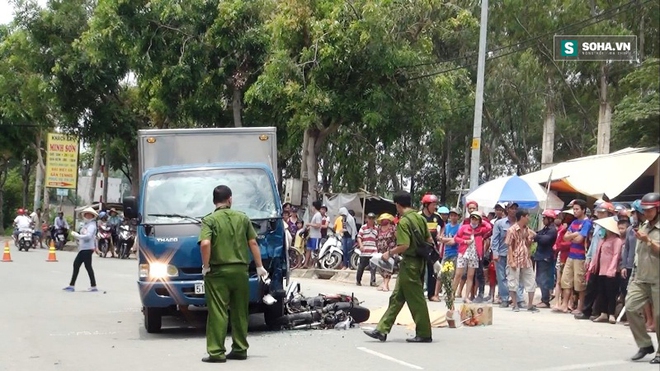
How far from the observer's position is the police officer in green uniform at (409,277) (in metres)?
10.8

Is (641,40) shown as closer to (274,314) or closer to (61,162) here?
(274,314)

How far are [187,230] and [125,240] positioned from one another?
20948mm

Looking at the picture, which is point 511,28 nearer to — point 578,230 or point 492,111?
point 492,111

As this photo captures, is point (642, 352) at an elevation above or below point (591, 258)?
below

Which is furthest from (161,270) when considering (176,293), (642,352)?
(642,352)

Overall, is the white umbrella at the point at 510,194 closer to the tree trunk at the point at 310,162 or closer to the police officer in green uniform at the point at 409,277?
the police officer in green uniform at the point at 409,277

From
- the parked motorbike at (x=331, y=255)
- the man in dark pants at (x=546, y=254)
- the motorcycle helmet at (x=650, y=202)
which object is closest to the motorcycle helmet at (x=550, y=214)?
the man in dark pants at (x=546, y=254)

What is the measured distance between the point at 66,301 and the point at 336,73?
12.0 metres

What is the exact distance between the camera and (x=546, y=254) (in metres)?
15.3

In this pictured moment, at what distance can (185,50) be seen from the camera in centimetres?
2941

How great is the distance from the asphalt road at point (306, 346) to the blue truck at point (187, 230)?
503mm

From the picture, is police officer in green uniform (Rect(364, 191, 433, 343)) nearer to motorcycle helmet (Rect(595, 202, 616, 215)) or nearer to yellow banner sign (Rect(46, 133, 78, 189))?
motorcycle helmet (Rect(595, 202, 616, 215))

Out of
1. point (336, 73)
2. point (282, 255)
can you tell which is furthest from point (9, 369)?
point (336, 73)

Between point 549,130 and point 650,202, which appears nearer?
point 650,202
